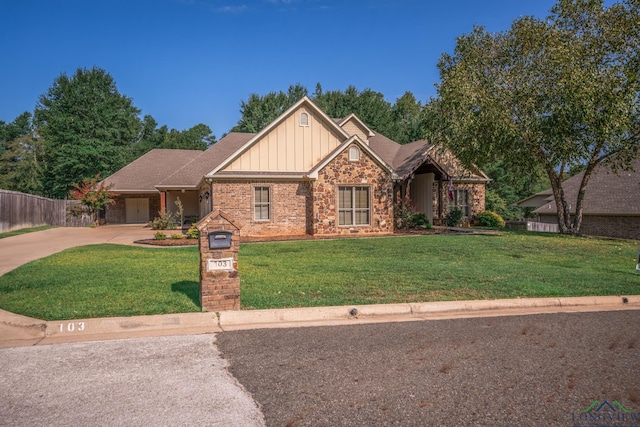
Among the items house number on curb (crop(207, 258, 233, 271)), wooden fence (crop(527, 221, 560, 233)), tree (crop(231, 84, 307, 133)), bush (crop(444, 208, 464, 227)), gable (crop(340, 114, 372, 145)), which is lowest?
wooden fence (crop(527, 221, 560, 233))

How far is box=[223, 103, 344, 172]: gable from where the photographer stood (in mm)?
19781

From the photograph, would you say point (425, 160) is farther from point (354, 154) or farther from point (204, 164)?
point (204, 164)

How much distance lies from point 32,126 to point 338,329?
72.4m

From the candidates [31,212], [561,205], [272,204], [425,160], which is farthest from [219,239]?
[31,212]

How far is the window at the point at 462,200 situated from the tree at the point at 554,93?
5719mm

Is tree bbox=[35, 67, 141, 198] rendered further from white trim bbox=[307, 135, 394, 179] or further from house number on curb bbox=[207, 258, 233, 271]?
house number on curb bbox=[207, 258, 233, 271]

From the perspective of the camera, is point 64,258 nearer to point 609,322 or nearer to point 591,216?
point 609,322

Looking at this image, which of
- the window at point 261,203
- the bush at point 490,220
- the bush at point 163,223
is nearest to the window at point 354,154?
the window at point 261,203

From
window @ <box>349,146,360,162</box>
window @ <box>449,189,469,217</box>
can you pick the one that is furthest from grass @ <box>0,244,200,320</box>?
window @ <box>449,189,469,217</box>

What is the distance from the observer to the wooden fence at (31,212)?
75.6 ft

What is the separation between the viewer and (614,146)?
1811 centimetres

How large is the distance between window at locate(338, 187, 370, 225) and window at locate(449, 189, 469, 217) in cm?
816

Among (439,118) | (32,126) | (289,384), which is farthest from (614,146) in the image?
(32,126)

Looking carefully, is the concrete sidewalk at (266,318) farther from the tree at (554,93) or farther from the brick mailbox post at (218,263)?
the tree at (554,93)
